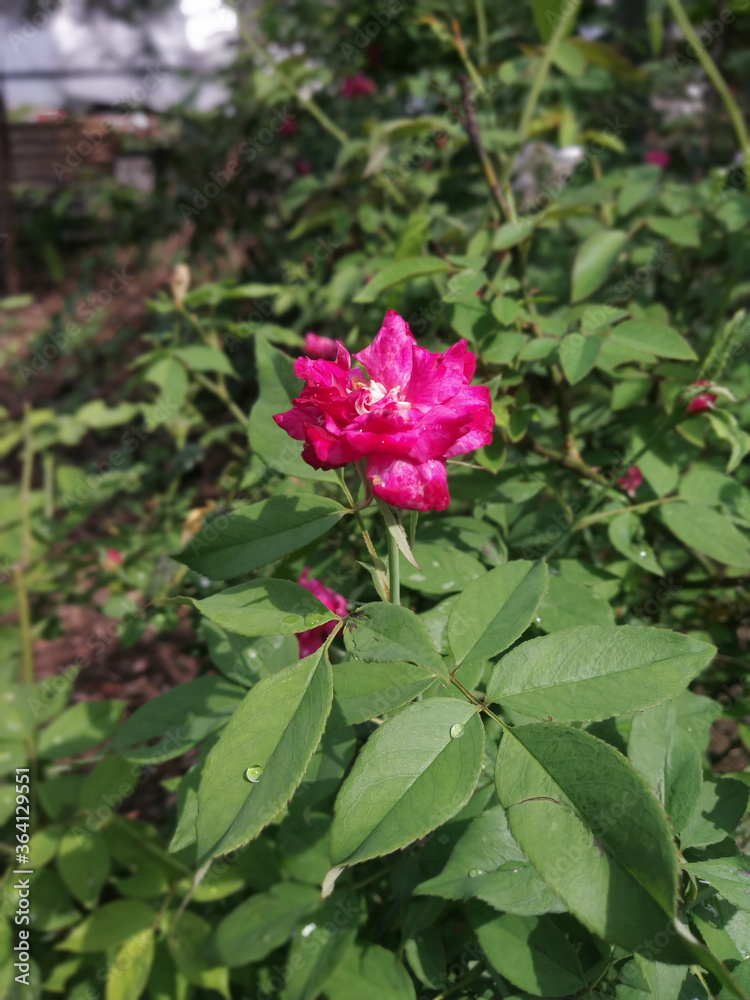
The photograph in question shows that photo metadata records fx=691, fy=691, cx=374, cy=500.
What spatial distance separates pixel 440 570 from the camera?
0.98 m

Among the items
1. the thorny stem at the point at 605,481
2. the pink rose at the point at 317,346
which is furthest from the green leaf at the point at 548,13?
the thorny stem at the point at 605,481

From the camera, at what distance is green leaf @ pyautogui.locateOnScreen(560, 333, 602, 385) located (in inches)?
39.9

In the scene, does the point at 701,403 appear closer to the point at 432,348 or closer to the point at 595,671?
the point at 432,348

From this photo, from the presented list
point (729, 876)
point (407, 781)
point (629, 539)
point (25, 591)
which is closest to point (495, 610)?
point (407, 781)

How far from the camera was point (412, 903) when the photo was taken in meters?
0.93

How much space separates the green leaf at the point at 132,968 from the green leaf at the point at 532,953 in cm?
91

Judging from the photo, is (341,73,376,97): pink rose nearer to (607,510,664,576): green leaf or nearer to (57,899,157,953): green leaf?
(607,510,664,576): green leaf

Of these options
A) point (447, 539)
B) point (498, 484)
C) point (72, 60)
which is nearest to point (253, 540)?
point (447, 539)

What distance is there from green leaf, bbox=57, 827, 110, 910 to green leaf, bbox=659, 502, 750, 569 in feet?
4.30

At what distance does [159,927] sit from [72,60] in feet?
24.6

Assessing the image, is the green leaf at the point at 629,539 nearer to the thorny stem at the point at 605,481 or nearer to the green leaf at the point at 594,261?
the thorny stem at the point at 605,481

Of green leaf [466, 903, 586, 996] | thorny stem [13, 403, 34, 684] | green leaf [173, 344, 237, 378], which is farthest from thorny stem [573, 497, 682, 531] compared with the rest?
thorny stem [13, 403, 34, 684]

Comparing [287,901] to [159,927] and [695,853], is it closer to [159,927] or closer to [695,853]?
[159,927]

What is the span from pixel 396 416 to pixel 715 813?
0.58m
